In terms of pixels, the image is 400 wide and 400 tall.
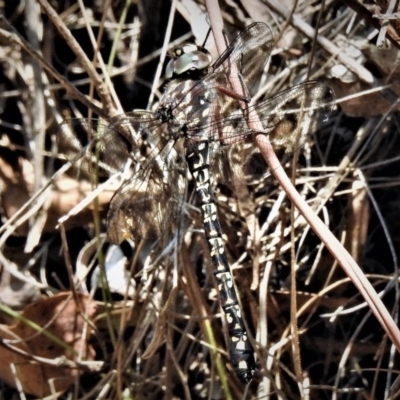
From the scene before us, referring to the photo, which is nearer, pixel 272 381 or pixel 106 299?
pixel 272 381

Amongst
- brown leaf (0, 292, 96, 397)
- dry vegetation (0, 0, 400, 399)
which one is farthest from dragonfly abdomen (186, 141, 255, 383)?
brown leaf (0, 292, 96, 397)

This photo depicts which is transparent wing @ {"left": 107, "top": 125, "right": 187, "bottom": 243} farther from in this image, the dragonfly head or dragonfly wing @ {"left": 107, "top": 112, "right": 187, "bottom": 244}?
the dragonfly head

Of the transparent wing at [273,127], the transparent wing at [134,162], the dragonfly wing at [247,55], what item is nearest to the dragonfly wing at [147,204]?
the transparent wing at [134,162]

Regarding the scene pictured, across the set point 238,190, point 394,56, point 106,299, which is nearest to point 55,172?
point 106,299

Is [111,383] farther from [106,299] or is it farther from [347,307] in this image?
[347,307]

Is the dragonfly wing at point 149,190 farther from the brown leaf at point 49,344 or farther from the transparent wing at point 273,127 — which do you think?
the brown leaf at point 49,344

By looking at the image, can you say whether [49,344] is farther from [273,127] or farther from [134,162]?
[273,127]
